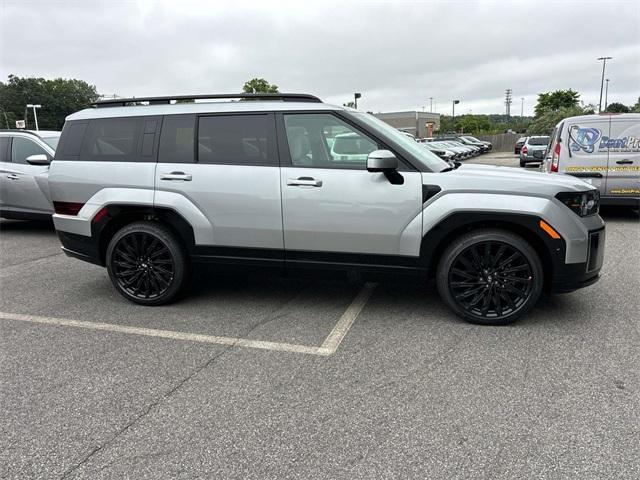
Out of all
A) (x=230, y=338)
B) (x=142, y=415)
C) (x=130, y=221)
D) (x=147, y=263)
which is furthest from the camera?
(x=130, y=221)

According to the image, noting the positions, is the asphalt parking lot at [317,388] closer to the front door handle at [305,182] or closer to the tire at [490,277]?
the tire at [490,277]

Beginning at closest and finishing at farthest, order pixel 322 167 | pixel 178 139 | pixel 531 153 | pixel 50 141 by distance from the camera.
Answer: pixel 322 167
pixel 178 139
pixel 50 141
pixel 531 153

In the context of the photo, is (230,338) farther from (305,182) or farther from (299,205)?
(305,182)

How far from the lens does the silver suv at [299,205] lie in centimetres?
393

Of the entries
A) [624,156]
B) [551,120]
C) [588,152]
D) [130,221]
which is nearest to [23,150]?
[130,221]

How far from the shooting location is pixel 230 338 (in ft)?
12.9

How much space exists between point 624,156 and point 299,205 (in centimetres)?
660

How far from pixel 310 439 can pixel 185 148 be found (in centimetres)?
291

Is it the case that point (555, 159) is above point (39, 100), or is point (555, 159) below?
below

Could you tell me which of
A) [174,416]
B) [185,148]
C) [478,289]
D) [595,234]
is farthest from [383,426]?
[185,148]

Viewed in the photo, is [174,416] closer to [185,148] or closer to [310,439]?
[310,439]

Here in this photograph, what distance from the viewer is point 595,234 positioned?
399 cm

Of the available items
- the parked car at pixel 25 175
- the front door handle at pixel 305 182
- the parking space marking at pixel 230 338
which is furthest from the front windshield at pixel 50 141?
the front door handle at pixel 305 182

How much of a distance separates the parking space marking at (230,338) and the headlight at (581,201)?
193cm
